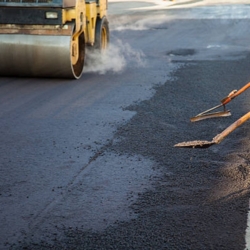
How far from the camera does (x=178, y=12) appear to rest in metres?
Result: 29.8

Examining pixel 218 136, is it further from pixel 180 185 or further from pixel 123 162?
pixel 123 162

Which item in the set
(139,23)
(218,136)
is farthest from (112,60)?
(139,23)

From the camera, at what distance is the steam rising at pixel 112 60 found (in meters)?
13.5

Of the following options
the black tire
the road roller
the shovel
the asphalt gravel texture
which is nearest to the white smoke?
the black tire

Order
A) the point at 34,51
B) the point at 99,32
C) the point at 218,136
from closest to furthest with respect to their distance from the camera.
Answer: the point at 218,136, the point at 34,51, the point at 99,32

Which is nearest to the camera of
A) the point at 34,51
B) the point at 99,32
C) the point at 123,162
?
the point at 123,162

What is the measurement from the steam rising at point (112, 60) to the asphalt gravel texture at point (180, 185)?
3271 millimetres

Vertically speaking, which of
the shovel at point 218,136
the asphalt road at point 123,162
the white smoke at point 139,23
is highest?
the shovel at point 218,136

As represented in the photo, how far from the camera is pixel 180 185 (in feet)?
19.8

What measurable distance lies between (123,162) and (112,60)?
7.99 meters

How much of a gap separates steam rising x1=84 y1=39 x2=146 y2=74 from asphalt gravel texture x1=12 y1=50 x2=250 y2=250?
327 centimetres

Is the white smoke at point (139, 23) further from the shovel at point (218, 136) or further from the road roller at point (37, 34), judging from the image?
the shovel at point (218, 136)

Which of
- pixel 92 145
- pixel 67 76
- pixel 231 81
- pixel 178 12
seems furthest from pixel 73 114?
pixel 178 12

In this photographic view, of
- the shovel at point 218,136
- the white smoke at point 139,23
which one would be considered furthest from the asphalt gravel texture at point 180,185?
the white smoke at point 139,23
